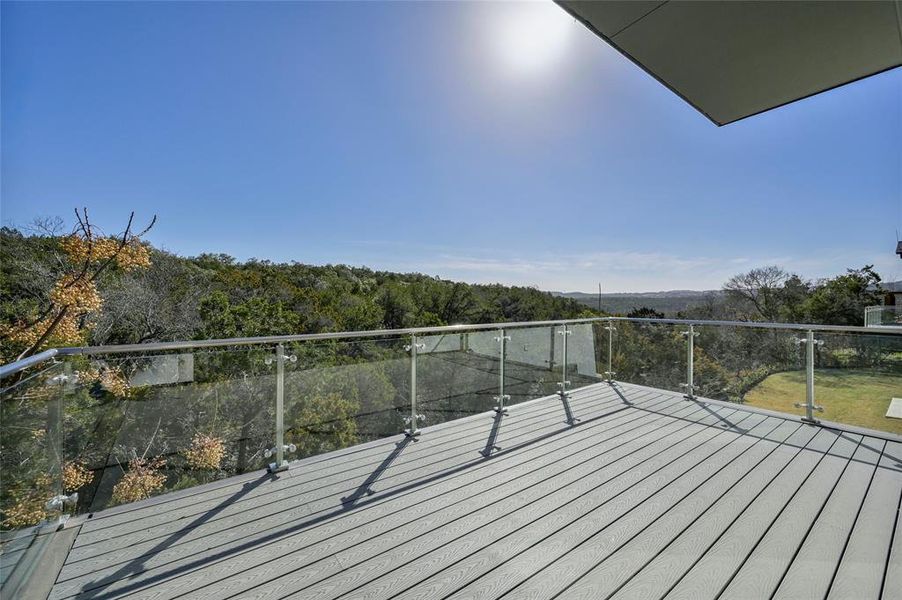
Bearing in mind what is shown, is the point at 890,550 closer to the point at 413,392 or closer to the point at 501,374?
the point at 501,374

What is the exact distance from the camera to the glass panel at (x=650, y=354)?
492 centimetres

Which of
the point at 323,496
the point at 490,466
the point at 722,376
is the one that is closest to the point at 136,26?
the point at 323,496

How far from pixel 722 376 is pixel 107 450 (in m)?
5.88

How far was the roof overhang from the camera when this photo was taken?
2019 millimetres

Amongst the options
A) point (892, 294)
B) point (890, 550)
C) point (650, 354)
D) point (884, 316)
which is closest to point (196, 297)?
point (650, 354)

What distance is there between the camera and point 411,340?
353cm

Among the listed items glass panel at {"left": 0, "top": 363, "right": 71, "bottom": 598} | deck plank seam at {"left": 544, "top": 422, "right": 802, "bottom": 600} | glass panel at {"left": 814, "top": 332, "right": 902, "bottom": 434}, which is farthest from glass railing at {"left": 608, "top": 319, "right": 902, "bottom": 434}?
glass panel at {"left": 0, "top": 363, "right": 71, "bottom": 598}

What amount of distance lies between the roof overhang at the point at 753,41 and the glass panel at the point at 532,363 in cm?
287

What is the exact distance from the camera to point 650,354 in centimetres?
525

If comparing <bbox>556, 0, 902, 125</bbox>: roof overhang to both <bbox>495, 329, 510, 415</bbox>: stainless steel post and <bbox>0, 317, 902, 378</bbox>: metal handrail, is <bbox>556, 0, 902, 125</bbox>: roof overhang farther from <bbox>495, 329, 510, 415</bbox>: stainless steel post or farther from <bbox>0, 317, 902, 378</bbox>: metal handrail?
<bbox>495, 329, 510, 415</bbox>: stainless steel post

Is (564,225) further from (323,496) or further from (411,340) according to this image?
(323,496)

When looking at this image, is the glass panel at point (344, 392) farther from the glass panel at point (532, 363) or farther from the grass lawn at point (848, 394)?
the grass lawn at point (848, 394)

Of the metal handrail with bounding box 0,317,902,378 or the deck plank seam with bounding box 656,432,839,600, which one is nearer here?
the deck plank seam with bounding box 656,432,839,600

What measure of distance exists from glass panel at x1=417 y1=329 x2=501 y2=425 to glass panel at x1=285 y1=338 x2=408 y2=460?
20cm
